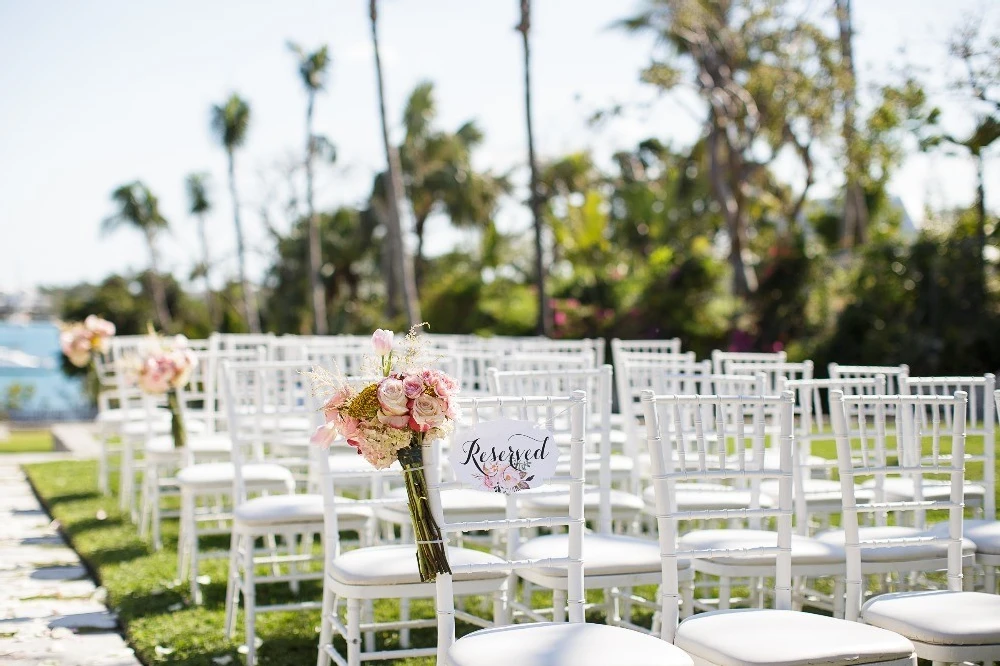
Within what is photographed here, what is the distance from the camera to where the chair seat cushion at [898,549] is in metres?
3.77

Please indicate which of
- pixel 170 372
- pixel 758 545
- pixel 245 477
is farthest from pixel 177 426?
pixel 758 545

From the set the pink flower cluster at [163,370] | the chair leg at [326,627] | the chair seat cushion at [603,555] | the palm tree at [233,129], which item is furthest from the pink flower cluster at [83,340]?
the palm tree at [233,129]

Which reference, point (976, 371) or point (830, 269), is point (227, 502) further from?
point (830, 269)

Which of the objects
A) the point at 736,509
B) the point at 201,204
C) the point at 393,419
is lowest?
the point at 736,509

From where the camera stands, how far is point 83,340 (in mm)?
8547

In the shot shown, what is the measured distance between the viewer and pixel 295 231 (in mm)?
32500

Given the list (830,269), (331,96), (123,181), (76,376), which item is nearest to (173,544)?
(830,269)

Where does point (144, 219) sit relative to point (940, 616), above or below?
above

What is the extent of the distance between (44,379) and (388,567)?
15134 centimetres

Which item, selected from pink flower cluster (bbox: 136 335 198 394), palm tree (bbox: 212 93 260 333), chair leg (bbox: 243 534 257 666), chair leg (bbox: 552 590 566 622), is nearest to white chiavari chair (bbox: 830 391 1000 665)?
chair leg (bbox: 552 590 566 622)

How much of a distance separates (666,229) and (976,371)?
12206 mm

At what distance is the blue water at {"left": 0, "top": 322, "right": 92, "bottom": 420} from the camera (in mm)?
30781

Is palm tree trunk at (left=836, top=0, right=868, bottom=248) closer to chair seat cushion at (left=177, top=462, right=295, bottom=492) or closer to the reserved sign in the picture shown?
chair seat cushion at (left=177, top=462, right=295, bottom=492)

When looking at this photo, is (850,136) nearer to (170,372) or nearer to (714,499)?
(170,372)
